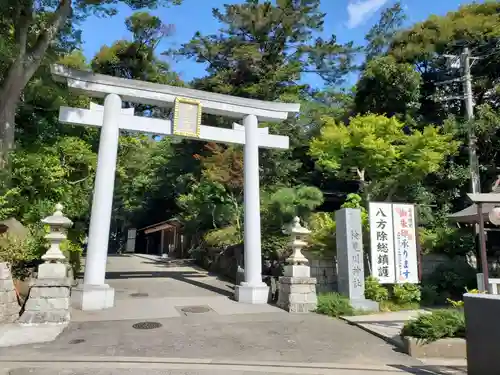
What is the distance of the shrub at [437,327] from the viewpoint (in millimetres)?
6055

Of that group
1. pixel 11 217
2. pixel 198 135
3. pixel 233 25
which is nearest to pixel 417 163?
pixel 198 135

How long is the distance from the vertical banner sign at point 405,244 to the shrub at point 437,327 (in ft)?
12.1

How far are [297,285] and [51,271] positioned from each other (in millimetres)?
5419

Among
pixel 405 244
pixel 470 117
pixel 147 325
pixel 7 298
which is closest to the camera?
pixel 7 298

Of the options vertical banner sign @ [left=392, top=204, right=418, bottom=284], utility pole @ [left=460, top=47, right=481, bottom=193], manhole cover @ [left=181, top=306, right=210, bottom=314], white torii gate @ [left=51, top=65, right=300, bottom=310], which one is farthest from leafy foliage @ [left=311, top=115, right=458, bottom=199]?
manhole cover @ [left=181, top=306, right=210, bottom=314]

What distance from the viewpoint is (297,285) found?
374 inches

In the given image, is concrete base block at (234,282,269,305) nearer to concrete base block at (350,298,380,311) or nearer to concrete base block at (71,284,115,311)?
concrete base block at (350,298,380,311)

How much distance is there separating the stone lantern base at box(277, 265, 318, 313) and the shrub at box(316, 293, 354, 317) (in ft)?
0.73

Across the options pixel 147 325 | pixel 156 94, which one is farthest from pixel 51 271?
pixel 156 94

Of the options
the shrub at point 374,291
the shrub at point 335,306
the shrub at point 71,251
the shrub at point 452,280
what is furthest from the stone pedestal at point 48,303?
the shrub at point 452,280

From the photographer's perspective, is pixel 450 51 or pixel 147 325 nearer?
pixel 147 325

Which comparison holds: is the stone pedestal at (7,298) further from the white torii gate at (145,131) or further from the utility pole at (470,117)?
the utility pole at (470,117)

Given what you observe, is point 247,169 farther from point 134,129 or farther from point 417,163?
point 417,163

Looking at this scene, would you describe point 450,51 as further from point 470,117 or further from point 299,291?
point 299,291
